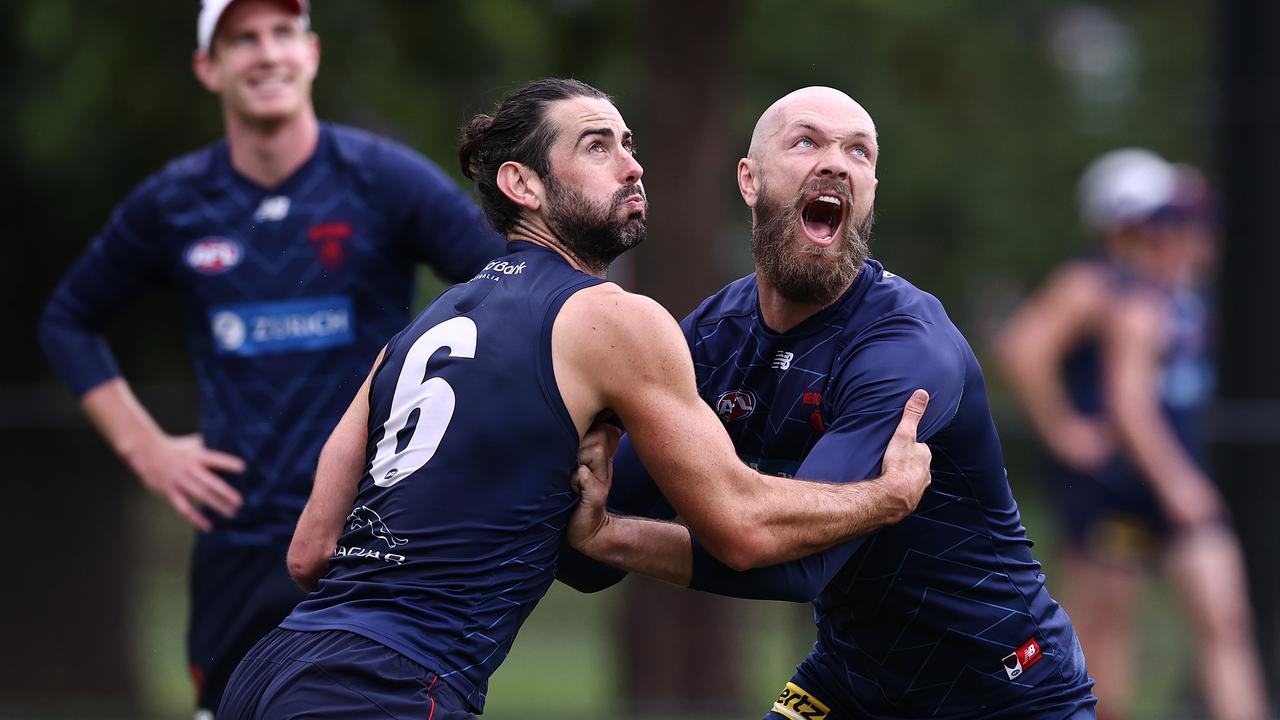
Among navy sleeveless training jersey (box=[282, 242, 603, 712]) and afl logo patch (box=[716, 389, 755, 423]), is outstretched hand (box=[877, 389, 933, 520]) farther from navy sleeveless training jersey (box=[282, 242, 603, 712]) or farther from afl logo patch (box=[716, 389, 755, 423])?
navy sleeveless training jersey (box=[282, 242, 603, 712])

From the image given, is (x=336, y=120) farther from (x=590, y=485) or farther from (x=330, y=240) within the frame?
(x=590, y=485)

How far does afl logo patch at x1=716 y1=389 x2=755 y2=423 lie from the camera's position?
4.28 metres

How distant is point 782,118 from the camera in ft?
14.3

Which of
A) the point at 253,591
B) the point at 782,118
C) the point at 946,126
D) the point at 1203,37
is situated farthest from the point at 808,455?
the point at 1203,37

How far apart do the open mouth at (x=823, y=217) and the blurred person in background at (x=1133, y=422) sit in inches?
190

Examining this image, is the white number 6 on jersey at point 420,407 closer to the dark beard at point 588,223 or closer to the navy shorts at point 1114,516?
the dark beard at point 588,223

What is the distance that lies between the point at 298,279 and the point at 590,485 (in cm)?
191

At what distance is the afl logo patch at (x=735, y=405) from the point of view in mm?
4277

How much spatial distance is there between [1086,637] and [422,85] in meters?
5.53

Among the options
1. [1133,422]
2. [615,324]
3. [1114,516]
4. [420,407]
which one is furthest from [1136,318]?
[420,407]

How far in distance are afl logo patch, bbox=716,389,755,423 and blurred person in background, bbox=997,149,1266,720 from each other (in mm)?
4881

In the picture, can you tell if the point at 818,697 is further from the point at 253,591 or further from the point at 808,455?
the point at 253,591

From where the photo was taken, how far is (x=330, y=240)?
212 inches

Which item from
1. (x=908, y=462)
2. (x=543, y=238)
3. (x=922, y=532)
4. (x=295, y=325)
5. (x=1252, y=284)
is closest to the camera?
(x=908, y=462)
